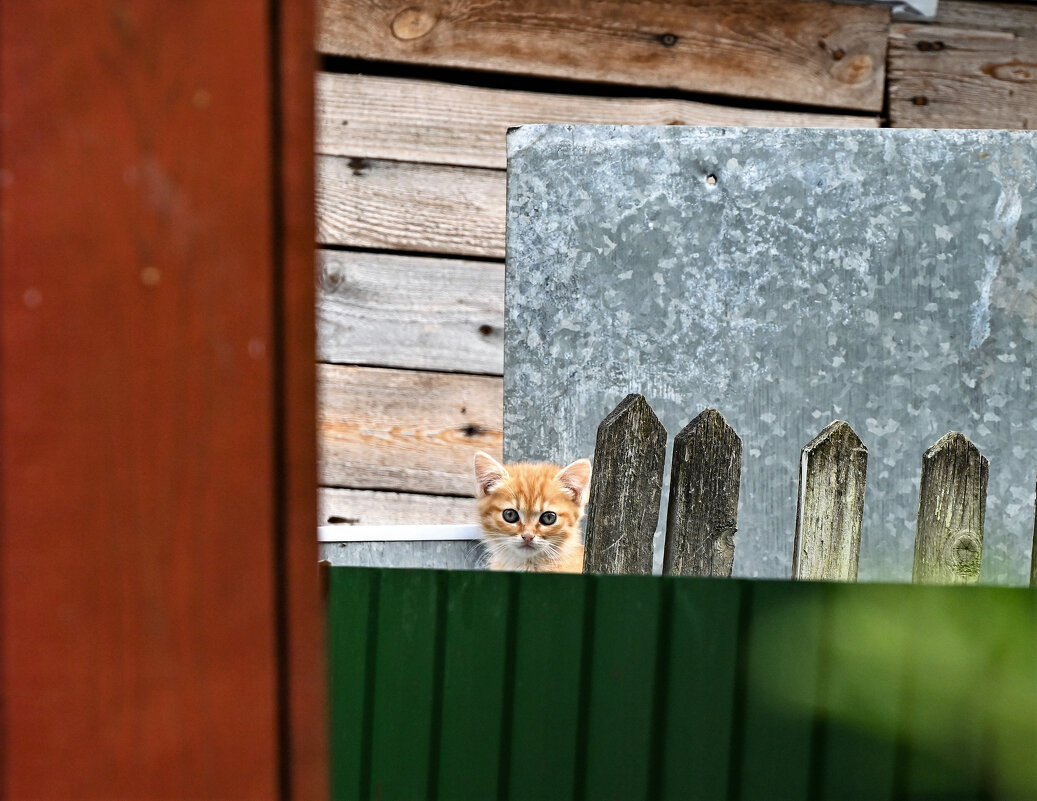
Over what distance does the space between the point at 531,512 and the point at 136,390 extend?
3.11m

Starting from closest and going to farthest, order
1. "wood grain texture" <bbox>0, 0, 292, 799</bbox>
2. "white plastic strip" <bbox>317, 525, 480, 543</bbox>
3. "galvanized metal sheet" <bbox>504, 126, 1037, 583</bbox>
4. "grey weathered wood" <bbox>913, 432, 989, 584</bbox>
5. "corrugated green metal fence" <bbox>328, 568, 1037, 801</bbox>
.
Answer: "wood grain texture" <bbox>0, 0, 292, 799</bbox>, "corrugated green metal fence" <bbox>328, 568, 1037, 801</bbox>, "grey weathered wood" <bbox>913, 432, 989, 584</bbox>, "white plastic strip" <bbox>317, 525, 480, 543</bbox>, "galvanized metal sheet" <bbox>504, 126, 1037, 583</bbox>

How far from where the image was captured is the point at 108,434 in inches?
28.7

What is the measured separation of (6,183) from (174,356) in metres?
0.17

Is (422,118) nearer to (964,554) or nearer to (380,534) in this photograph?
(380,534)

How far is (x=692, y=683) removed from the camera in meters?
1.81

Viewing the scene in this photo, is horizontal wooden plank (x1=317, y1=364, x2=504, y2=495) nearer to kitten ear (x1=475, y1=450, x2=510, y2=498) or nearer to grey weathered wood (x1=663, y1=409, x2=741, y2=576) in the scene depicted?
kitten ear (x1=475, y1=450, x2=510, y2=498)

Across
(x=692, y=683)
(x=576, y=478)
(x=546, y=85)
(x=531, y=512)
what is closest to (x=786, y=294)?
(x=576, y=478)

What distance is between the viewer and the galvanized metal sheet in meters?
3.43

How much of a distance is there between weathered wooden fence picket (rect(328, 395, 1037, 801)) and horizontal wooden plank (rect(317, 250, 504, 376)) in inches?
62.3

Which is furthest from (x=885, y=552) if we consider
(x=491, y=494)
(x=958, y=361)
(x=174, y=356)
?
(x=174, y=356)

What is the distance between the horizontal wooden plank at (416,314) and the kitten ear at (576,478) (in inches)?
16.8

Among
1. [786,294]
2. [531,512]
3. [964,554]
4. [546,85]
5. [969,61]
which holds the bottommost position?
[531,512]

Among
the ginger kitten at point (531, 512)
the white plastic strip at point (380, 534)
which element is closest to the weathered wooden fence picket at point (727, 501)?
the white plastic strip at point (380, 534)

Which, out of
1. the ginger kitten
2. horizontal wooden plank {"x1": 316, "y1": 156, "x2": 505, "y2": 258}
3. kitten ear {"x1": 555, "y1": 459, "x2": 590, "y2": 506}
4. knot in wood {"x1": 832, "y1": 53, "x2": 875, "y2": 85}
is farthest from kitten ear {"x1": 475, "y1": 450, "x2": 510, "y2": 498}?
knot in wood {"x1": 832, "y1": 53, "x2": 875, "y2": 85}
